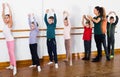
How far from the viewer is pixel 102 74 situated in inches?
186

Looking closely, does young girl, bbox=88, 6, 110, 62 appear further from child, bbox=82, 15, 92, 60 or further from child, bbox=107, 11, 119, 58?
child, bbox=107, 11, 119, 58

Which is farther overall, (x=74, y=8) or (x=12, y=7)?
(x=74, y=8)

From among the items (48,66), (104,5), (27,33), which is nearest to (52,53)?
(48,66)

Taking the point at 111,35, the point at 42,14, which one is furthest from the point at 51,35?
the point at 111,35

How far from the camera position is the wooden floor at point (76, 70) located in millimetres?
4675

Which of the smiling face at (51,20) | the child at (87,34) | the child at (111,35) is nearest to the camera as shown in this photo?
the smiling face at (51,20)

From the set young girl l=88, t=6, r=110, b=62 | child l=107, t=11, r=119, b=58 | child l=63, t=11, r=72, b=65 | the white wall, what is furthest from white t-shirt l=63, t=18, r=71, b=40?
child l=107, t=11, r=119, b=58

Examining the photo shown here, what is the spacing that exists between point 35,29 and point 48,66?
84cm

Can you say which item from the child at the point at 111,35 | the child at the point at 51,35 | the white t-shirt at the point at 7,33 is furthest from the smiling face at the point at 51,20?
the child at the point at 111,35

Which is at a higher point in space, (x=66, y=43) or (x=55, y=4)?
(x=55, y=4)

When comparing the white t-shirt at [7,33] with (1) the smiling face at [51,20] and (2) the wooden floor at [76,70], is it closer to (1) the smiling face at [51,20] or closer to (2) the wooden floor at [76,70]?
(2) the wooden floor at [76,70]

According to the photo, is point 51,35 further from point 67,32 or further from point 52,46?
point 67,32

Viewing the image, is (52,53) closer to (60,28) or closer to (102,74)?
(60,28)

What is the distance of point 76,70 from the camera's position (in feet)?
16.6
